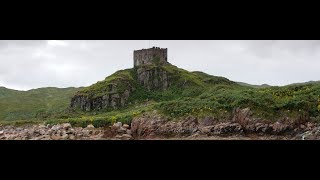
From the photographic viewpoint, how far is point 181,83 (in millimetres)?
66938

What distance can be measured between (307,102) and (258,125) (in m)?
4.20

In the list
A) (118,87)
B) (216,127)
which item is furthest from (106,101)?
(216,127)

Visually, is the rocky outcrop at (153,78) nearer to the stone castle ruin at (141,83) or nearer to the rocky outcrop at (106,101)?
the stone castle ruin at (141,83)

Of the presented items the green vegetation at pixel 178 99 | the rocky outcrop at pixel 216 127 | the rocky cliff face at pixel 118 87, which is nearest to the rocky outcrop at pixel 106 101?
the rocky cliff face at pixel 118 87

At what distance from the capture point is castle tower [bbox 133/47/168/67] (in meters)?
72.2

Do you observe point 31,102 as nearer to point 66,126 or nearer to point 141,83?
point 141,83

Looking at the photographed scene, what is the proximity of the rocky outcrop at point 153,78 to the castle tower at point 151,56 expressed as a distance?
7.39 feet

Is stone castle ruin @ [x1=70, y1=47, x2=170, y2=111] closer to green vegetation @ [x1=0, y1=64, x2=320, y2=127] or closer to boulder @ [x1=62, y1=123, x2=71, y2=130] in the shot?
green vegetation @ [x1=0, y1=64, x2=320, y2=127]

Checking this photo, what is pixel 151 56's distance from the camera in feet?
237

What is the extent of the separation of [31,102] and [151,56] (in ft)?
131
